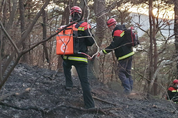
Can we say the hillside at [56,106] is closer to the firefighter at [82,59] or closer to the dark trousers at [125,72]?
the firefighter at [82,59]

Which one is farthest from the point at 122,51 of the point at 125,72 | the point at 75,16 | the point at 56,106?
the point at 56,106

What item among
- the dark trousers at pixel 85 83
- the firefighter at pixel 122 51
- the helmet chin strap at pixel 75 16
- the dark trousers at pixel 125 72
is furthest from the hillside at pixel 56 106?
the helmet chin strap at pixel 75 16

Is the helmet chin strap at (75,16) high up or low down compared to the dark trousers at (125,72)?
up

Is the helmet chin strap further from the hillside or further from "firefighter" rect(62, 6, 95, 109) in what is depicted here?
the hillside

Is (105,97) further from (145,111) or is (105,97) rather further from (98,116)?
(98,116)

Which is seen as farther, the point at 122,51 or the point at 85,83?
the point at 122,51

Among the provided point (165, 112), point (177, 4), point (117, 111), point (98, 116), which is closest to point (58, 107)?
point (98, 116)

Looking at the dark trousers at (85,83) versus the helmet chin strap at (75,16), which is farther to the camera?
the helmet chin strap at (75,16)

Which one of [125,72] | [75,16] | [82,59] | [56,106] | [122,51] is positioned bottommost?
[56,106]

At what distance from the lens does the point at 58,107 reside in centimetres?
392

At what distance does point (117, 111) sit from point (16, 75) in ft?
12.1

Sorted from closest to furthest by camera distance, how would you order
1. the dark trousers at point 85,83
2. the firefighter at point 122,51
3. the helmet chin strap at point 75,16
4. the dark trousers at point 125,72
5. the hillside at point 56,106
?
1. the hillside at point 56,106
2. the dark trousers at point 85,83
3. the helmet chin strap at point 75,16
4. the firefighter at point 122,51
5. the dark trousers at point 125,72

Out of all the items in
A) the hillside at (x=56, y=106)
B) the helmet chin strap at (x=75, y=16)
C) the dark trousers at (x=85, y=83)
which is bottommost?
the hillside at (x=56, y=106)

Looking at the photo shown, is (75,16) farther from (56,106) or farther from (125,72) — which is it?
(125,72)
